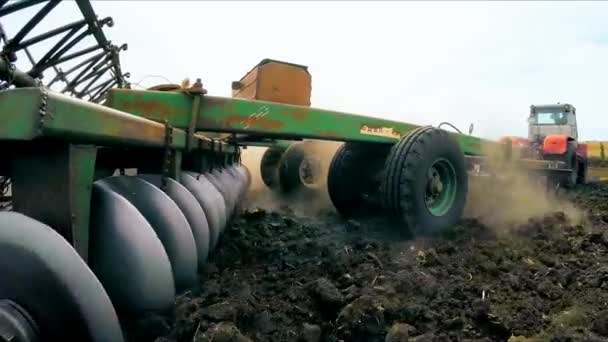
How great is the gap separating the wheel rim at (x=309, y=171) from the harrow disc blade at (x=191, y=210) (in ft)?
15.5

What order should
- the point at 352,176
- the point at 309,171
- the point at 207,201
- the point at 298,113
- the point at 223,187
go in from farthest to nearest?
the point at 309,171 < the point at 352,176 < the point at 223,187 < the point at 298,113 < the point at 207,201

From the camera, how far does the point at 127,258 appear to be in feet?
6.77

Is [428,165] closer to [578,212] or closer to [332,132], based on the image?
[332,132]

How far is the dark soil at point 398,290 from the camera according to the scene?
7.35 feet

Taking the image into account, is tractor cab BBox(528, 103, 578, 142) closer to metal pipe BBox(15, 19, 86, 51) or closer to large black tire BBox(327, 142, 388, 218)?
large black tire BBox(327, 142, 388, 218)

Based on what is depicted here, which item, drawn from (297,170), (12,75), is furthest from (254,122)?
(297,170)

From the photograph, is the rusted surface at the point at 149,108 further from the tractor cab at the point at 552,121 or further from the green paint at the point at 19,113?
the tractor cab at the point at 552,121

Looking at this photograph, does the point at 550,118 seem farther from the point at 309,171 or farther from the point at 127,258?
the point at 127,258

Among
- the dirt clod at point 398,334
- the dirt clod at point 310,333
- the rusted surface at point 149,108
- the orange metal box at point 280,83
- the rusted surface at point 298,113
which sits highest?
the orange metal box at point 280,83

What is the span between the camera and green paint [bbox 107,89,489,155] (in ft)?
11.6

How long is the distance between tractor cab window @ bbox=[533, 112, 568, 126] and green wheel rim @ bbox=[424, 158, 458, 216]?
8.95 metres

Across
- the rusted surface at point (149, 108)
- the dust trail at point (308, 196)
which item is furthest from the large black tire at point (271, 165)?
the rusted surface at point (149, 108)

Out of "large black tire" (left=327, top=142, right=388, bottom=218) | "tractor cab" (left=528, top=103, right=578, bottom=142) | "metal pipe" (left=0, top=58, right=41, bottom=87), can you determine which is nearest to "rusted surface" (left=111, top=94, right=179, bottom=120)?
"large black tire" (left=327, top=142, right=388, bottom=218)

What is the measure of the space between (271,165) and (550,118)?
7.22m
